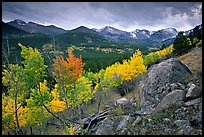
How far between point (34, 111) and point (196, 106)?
2364cm

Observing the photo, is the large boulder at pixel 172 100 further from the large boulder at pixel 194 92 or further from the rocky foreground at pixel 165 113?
the large boulder at pixel 194 92

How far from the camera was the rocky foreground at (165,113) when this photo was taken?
12000mm

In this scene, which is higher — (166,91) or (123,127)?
(166,91)

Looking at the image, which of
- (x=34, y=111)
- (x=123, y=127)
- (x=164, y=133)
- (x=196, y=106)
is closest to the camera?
(x=164, y=133)

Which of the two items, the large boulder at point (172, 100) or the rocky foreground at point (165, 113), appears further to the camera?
the large boulder at point (172, 100)

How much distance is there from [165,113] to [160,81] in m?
6.95

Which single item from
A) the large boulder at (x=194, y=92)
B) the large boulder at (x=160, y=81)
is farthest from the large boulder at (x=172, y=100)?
the large boulder at (x=160, y=81)

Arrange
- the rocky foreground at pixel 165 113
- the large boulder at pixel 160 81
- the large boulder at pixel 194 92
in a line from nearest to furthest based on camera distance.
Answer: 1. the rocky foreground at pixel 165 113
2. the large boulder at pixel 194 92
3. the large boulder at pixel 160 81

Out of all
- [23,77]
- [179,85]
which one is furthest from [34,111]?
[179,85]

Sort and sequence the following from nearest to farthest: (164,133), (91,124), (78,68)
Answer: (164,133), (91,124), (78,68)

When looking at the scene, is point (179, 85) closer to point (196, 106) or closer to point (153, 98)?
point (153, 98)

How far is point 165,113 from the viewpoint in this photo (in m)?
13.2

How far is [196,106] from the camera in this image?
1305 cm

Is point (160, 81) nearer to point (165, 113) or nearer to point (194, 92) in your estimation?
point (194, 92)
